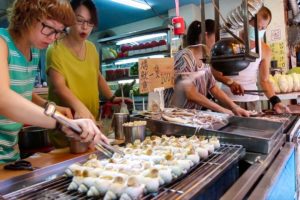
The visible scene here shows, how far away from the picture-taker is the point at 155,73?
2.13m

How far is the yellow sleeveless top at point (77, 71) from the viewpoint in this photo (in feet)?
6.49

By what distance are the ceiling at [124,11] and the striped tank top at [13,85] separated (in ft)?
15.4

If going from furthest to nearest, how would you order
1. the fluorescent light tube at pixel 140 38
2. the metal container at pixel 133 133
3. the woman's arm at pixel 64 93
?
the fluorescent light tube at pixel 140 38, the woman's arm at pixel 64 93, the metal container at pixel 133 133

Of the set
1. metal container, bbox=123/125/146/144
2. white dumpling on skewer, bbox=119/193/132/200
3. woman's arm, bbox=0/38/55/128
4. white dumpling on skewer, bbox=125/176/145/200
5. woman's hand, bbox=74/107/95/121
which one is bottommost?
white dumpling on skewer, bbox=119/193/132/200

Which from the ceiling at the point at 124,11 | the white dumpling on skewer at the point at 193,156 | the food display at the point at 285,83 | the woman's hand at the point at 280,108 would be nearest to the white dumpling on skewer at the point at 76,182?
the white dumpling on skewer at the point at 193,156

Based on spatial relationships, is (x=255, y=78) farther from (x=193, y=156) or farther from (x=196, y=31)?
(x=193, y=156)

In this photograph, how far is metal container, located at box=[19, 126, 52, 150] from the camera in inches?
84.2

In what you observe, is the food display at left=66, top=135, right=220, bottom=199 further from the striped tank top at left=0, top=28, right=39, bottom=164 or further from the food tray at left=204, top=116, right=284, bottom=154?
the striped tank top at left=0, top=28, right=39, bottom=164

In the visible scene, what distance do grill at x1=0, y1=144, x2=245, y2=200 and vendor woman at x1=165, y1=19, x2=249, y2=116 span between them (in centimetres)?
122

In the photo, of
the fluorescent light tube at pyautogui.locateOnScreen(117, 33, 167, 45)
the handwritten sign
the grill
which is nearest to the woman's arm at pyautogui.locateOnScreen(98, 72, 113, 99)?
the handwritten sign

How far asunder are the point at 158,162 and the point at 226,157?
34cm

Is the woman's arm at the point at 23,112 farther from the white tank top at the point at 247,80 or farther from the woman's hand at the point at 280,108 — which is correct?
the white tank top at the point at 247,80

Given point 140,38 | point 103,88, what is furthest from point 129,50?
point 103,88

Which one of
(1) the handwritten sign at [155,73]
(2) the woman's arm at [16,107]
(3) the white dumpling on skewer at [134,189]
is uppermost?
(1) the handwritten sign at [155,73]
